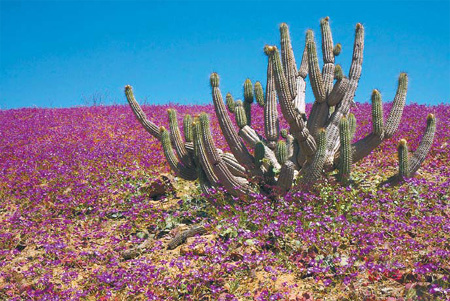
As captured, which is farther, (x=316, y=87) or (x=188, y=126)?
(x=188, y=126)

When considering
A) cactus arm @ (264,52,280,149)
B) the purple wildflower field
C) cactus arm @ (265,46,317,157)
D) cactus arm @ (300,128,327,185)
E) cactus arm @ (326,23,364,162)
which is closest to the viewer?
the purple wildflower field

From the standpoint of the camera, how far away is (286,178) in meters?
8.13

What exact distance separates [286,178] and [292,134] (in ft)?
3.36

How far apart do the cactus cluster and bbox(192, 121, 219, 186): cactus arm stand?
0.8 inches

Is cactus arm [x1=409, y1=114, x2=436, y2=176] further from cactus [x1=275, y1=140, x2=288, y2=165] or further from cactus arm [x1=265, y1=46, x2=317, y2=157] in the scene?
cactus [x1=275, y1=140, x2=288, y2=165]

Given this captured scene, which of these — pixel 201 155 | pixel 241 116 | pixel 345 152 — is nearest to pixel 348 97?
pixel 345 152

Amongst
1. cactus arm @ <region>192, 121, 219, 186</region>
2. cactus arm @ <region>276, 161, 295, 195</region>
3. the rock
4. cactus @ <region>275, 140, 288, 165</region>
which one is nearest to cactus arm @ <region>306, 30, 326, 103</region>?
cactus @ <region>275, 140, 288, 165</region>

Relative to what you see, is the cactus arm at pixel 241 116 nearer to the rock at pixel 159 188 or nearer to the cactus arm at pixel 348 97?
the cactus arm at pixel 348 97

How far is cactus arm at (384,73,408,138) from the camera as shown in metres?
8.89

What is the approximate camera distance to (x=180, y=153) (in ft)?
30.7

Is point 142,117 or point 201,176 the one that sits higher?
point 142,117

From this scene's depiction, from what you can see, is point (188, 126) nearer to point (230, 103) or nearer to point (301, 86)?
point (230, 103)

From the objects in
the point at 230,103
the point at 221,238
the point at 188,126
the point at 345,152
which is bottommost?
the point at 221,238

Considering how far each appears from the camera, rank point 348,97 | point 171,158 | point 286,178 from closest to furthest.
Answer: point 286,178, point 348,97, point 171,158
